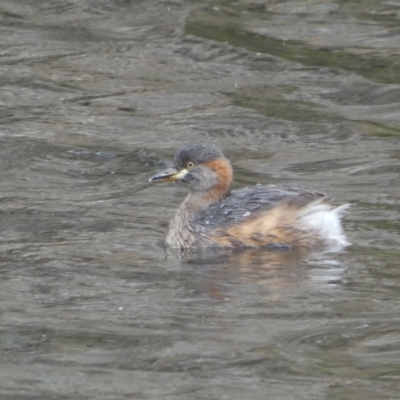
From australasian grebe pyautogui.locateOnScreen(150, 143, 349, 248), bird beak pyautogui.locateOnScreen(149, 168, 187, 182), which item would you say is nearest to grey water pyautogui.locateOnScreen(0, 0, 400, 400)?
australasian grebe pyautogui.locateOnScreen(150, 143, 349, 248)

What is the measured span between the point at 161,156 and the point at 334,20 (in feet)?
14.1

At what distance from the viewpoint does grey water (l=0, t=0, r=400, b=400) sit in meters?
5.98

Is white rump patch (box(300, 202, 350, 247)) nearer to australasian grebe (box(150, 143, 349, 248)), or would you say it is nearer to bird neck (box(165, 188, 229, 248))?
australasian grebe (box(150, 143, 349, 248))

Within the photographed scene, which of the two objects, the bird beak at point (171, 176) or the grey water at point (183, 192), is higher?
the bird beak at point (171, 176)

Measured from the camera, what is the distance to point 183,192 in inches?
383

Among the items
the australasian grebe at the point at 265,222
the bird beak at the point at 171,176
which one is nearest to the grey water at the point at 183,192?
the australasian grebe at the point at 265,222

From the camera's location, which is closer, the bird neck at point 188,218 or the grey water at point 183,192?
the grey water at point 183,192

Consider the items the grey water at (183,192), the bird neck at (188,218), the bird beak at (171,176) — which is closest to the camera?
the grey water at (183,192)

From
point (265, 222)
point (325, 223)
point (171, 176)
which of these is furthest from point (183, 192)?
point (325, 223)

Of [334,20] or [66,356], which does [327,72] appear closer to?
[334,20]

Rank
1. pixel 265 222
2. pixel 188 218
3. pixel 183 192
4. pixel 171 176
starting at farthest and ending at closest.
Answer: pixel 183 192 < pixel 171 176 < pixel 188 218 < pixel 265 222

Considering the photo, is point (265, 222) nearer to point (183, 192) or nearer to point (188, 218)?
point (188, 218)

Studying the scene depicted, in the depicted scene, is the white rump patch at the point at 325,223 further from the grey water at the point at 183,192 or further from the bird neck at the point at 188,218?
the bird neck at the point at 188,218

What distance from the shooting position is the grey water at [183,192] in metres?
5.98
